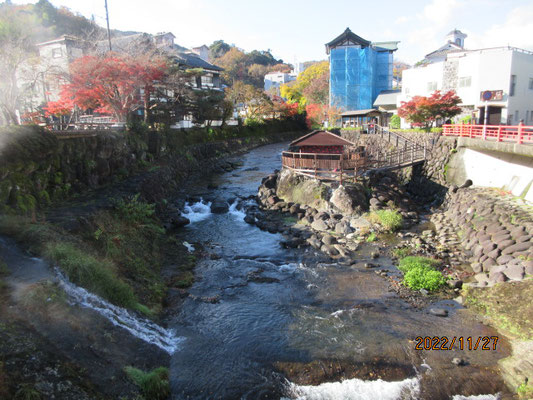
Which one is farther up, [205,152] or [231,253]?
[205,152]

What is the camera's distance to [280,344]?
941cm

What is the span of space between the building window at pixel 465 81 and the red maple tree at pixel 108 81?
27.1 metres

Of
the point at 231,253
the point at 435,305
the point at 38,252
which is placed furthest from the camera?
the point at 231,253

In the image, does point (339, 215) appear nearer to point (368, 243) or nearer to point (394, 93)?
point (368, 243)

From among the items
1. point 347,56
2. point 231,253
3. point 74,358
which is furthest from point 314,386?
point 347,56

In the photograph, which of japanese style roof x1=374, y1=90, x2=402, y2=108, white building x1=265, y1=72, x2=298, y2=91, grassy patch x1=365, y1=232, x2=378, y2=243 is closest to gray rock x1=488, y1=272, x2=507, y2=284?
grassy patch x1=365, y1=232, x2=378, y2=243

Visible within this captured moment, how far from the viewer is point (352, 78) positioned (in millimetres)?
57219

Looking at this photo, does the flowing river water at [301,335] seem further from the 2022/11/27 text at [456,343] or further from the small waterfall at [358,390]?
the 2022/11/27 text at [456,343]

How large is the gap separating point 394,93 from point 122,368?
54.9m

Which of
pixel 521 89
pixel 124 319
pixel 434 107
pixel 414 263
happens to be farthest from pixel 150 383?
pixel 521 89

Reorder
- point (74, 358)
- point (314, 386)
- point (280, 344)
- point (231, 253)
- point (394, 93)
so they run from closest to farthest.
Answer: point (74, 358) < point (314, 386) < point (280, 344) < point (231, 253) < point (394, 93)

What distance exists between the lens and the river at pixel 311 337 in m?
7.97

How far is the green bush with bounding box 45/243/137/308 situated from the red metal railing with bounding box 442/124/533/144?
17.8 metres

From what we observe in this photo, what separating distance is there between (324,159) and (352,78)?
4041 cm
